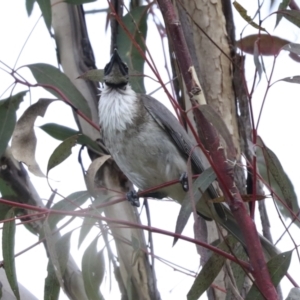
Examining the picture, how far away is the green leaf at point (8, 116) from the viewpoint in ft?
7.02

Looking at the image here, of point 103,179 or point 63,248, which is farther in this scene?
point 103,179

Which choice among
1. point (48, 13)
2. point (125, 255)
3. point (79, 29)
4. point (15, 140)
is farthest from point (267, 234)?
point (79, 29)

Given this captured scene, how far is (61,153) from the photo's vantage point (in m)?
1.79

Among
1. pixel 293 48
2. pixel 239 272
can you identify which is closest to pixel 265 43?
pixel 293 48

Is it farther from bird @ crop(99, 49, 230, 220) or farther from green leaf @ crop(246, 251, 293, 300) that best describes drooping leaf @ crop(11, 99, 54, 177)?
green leaf @ crop(246, 251, 293, 300)

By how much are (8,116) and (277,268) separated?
38.1 inches

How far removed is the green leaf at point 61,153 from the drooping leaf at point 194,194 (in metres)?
0.35

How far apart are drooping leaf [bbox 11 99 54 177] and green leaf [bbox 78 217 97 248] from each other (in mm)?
290

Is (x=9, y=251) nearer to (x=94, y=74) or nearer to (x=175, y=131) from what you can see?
(x=94, y=74)

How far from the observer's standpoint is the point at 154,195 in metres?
2.42

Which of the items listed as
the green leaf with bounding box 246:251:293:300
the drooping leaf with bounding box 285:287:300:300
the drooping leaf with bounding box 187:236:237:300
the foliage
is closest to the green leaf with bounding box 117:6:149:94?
the foliage

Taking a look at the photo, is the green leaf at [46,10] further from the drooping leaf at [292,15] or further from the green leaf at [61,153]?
the drooping leaf at [292,15]

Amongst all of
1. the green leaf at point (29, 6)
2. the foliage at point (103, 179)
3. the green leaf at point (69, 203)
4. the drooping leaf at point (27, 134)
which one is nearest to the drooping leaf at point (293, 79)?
the foliage at point (103, 179)

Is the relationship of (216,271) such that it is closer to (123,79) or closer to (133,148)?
(133,148)
